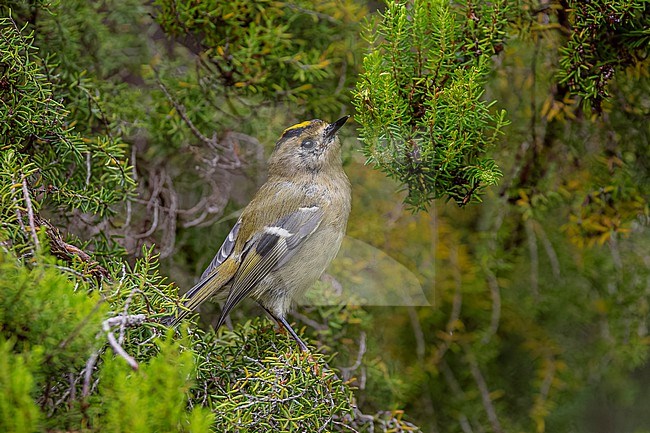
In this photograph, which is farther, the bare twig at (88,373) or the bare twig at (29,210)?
the bare twig at (29,210)

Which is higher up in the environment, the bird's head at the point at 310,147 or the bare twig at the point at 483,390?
the bird's head at the point at 310,147

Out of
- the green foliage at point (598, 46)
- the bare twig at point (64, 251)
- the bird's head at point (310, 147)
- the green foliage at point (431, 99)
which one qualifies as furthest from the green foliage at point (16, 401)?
the green foliage at point (598, 46)

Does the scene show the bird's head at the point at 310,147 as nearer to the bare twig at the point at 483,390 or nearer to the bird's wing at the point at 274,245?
the bird's wing at the point at 274,245

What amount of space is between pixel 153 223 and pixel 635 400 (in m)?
2.27

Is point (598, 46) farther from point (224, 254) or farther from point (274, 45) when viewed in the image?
point (224, 254)

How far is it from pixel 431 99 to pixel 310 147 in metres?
0.55

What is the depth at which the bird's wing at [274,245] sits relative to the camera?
6.81ft

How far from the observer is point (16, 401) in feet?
3.38

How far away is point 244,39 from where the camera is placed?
2.20 metres

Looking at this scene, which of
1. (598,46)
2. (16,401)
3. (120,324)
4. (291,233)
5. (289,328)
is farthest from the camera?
(291,233)

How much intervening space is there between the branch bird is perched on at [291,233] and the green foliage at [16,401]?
999mm

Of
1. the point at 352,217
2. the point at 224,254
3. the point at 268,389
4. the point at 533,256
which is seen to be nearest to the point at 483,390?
the point at 533,256

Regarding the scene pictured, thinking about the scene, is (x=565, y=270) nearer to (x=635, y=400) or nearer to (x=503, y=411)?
A: (x=503, y=411)

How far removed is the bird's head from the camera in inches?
85.4
